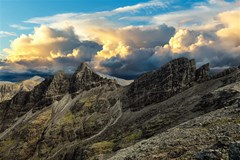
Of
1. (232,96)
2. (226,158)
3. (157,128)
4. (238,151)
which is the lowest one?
(157,128)

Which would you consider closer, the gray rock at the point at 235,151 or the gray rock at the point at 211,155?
the gray rock at the point at 235,151

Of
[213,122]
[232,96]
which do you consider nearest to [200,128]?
[213,122]

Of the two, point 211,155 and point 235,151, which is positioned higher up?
point 235,151

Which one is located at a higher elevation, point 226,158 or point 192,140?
point 226,158

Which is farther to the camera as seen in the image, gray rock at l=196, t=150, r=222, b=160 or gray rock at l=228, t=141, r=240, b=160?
gray rock at l=196, t=150, r=222, b=160

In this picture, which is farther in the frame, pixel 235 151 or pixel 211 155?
pixel 211 155

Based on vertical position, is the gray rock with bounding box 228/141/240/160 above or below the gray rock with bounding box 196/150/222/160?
above

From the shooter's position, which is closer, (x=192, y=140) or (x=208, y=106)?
(x=192, y=140)

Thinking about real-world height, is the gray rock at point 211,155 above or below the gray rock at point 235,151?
below

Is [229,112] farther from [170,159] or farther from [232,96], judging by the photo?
[232,96]

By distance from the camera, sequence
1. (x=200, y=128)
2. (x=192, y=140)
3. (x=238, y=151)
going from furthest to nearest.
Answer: (x=200, y=128), (x=192, y=140), (x=238, y=151)

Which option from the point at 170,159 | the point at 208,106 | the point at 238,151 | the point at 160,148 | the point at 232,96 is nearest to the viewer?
the point at 238,151

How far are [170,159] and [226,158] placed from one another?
19455mm

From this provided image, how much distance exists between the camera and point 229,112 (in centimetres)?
10406
